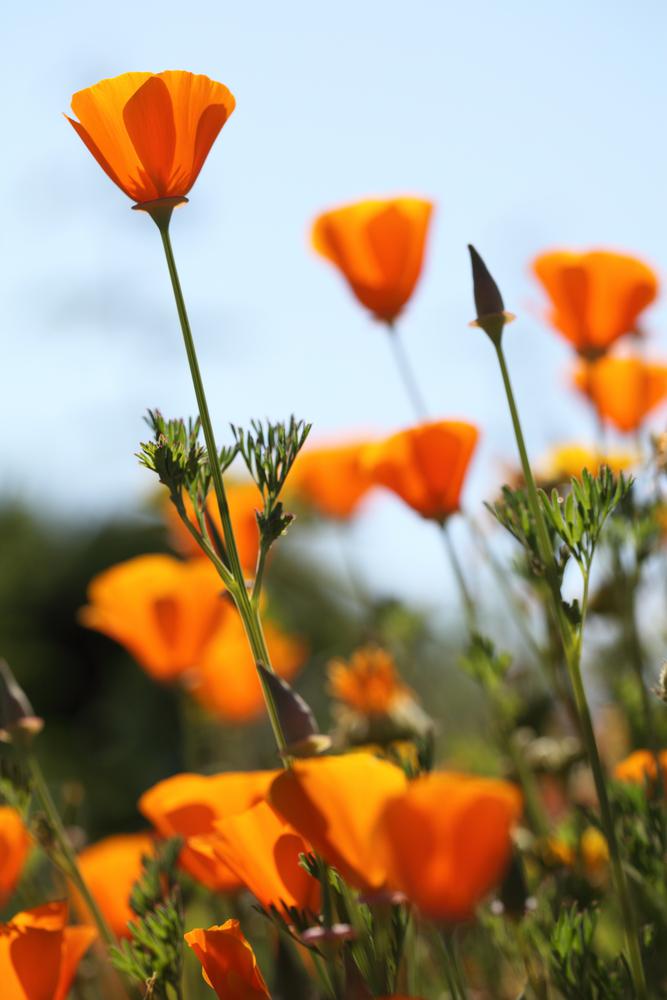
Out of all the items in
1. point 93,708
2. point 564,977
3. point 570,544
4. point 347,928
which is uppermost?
point 570,544

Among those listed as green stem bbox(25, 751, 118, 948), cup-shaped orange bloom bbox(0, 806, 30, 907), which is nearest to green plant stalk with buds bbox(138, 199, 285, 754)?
green stem bbox(25, 751, 118, 948)

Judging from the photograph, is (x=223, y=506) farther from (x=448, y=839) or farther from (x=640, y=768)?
(x=640, y=768)

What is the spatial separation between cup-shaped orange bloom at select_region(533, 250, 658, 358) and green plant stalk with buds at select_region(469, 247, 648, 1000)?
56 centimetres

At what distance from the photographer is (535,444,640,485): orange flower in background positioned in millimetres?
1291

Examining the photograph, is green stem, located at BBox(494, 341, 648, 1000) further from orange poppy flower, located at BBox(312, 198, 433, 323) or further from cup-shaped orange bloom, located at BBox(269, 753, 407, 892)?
orange poppy flower, located at BBox(312, 198, 433, 323)

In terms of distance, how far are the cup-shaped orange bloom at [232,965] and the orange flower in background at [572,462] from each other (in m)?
0.63

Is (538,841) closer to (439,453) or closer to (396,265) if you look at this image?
(439,453)

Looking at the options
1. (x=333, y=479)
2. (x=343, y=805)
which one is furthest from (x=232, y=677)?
(x=343, y=805)

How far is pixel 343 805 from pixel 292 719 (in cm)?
9

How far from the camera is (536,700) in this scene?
1732 millimetres

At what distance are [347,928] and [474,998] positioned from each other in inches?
33.0

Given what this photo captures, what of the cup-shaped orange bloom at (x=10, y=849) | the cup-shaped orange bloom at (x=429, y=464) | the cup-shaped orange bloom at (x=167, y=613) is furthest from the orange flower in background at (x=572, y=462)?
the cup-shaped orange bloom at (x=10, y=849)

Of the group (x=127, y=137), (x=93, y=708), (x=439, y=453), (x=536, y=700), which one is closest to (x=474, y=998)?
(x=536, y=700)

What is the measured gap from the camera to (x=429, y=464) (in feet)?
3.53
